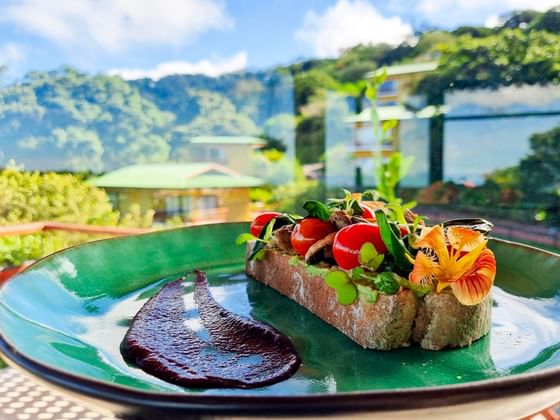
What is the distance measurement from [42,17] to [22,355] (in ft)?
33.1

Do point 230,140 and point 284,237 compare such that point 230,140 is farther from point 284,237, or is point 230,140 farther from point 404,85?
point 284,237

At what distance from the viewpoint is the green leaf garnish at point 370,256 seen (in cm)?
90

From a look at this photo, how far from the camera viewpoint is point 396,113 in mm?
8203

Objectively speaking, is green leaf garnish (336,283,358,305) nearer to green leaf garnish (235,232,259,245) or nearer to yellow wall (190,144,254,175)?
green leaf garnish (235,232,259,245)

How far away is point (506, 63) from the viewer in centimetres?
770

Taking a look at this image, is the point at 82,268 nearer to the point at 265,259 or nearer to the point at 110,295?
the point at 110,295

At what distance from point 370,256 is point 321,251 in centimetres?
23

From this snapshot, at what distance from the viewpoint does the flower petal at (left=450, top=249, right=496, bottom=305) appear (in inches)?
32.5

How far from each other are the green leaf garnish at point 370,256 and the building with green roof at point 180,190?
7.18 metres

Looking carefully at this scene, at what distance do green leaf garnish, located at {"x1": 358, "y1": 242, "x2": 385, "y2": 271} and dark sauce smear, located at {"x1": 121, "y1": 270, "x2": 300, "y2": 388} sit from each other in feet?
0.66

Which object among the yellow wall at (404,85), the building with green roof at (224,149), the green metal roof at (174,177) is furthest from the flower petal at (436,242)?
the building with green roof at (224,149)

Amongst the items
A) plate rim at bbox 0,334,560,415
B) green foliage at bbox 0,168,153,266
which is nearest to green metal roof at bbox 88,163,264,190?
green foliage at bbox 0,168,153,266

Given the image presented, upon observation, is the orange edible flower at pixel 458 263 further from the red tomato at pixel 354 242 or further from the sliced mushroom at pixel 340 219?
the sliced mushroom at pixel 340 219

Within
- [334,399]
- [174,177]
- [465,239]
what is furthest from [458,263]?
[174,177]
